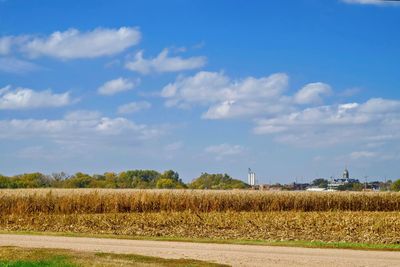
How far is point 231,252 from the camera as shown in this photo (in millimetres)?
24766

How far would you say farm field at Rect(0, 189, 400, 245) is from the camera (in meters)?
35.3

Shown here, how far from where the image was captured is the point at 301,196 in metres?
56.2

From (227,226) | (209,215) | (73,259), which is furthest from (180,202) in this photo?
(73,259)

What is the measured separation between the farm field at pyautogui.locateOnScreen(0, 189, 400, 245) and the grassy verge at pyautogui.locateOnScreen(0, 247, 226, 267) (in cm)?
1005

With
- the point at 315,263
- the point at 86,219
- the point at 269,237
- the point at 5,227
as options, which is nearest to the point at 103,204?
the point at 86,219

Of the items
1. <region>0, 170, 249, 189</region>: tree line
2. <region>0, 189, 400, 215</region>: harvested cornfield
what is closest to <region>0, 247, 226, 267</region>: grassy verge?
<region>0, 189, 400, 215</region>: harvested cornfield

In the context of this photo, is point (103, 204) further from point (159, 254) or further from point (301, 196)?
point (159, 254)

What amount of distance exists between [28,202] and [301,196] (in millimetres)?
21340

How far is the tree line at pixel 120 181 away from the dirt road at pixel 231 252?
202 feet

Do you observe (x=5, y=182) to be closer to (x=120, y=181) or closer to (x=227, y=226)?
(x=120, y=181)

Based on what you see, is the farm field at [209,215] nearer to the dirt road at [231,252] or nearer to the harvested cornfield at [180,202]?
the harvested cornfield at [180,202]

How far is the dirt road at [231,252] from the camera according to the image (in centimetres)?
2172

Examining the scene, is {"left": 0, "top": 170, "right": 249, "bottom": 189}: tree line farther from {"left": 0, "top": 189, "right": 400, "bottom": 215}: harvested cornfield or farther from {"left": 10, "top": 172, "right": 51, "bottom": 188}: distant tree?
{"left": 0, "top": 189, "right": 400, "bottom": 215}: harvested cornfield

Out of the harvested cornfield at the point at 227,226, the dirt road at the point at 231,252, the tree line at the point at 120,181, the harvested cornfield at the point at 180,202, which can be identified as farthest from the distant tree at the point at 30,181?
the dirt road at the point at 231,252
